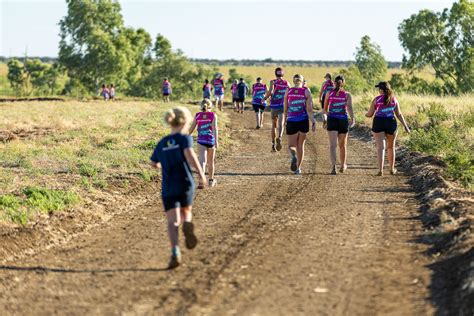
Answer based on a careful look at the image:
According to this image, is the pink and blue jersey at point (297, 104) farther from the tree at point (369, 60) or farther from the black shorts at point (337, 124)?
the tree at point (369, 60)

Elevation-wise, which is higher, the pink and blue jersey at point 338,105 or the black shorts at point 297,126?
the pink and blue jersey at point 338,105

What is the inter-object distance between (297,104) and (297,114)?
0.68 ft

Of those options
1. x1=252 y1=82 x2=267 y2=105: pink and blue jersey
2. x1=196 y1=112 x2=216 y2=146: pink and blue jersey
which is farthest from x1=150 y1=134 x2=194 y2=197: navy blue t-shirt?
x1=252 y1=82 x2=267 y2=105: pink and blue jersey

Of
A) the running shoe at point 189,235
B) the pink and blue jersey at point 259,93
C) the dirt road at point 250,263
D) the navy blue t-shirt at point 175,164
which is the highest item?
the pink and blue jersey at point 259,93

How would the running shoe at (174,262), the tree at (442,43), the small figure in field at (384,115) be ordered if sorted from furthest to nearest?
the tree at (442,43)
the small figure in field at (384,115)
the running shoe at (174,262)

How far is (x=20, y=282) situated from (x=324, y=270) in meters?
3.38

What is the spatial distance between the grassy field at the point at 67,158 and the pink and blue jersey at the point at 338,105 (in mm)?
4014

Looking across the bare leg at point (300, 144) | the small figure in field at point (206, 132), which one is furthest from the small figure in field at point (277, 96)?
the small figure in field at point (206, 132)

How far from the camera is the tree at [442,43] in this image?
1852 inches

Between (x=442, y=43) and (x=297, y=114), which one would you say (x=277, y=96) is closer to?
(x=297, y=114)

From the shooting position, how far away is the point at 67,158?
1772cm

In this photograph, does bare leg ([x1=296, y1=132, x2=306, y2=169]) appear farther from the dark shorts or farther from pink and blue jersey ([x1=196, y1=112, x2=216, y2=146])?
the dark shorts

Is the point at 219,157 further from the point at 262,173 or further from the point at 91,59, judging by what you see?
the point at 91,59

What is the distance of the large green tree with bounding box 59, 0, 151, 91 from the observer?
69.7m
